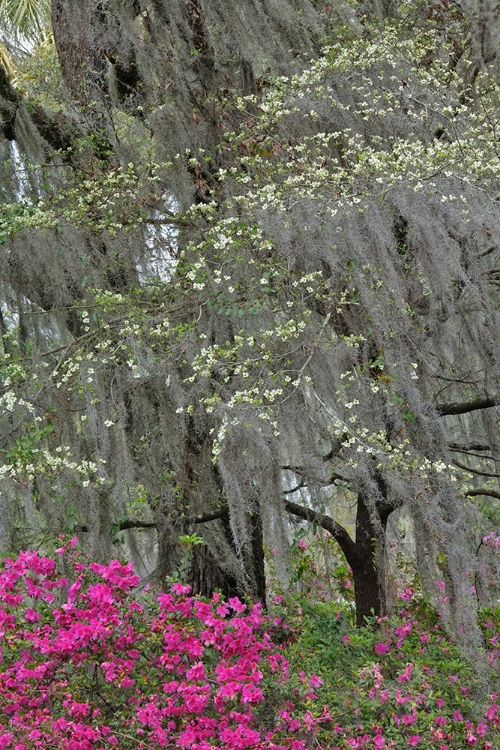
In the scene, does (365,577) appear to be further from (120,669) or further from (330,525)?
(120,669)

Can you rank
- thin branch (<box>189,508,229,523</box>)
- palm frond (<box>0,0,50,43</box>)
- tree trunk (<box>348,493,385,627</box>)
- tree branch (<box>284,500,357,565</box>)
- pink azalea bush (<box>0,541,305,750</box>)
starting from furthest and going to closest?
palm frond (<box>0,0,50,43</box>) → tree trunk (<box>348,493,385,627</box>) → tree branch (<box>284,500,357,565</box>) → thin branch (<box>189,508,229,523</box>) → pink azalea bush (<box>0,541,305,750</box>)

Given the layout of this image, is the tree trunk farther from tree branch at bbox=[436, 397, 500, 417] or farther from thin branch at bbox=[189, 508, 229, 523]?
thin branch at bbox=[189, 508, 229, 523]

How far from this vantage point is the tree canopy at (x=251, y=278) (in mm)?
3568

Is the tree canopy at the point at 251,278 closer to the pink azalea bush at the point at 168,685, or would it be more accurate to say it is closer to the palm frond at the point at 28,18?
the pink azalea bush at the point at 168,685

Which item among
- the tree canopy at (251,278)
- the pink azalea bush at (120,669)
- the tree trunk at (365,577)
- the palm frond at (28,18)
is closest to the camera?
the pink azalea bush at (120,669)

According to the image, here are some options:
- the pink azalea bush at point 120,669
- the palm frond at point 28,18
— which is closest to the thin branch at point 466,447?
the pink azalea bush at point 120,669

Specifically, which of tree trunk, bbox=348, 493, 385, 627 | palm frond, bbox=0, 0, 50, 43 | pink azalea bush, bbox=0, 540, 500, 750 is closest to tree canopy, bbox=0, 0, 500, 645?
tree trunk, bbox=348, 493, 385, 627

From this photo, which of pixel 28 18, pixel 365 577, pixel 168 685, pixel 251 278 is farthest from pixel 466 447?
pixel 28 18

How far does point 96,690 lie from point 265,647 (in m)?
0.70

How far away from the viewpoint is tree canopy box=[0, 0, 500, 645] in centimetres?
357

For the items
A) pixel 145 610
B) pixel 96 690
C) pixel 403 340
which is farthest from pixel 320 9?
pixel 96 690

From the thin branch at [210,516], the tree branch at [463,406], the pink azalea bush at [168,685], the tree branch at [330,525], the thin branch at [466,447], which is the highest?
the tree branch at [463,406]

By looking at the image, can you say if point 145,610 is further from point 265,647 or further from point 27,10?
point 27,10

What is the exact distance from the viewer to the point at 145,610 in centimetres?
357
